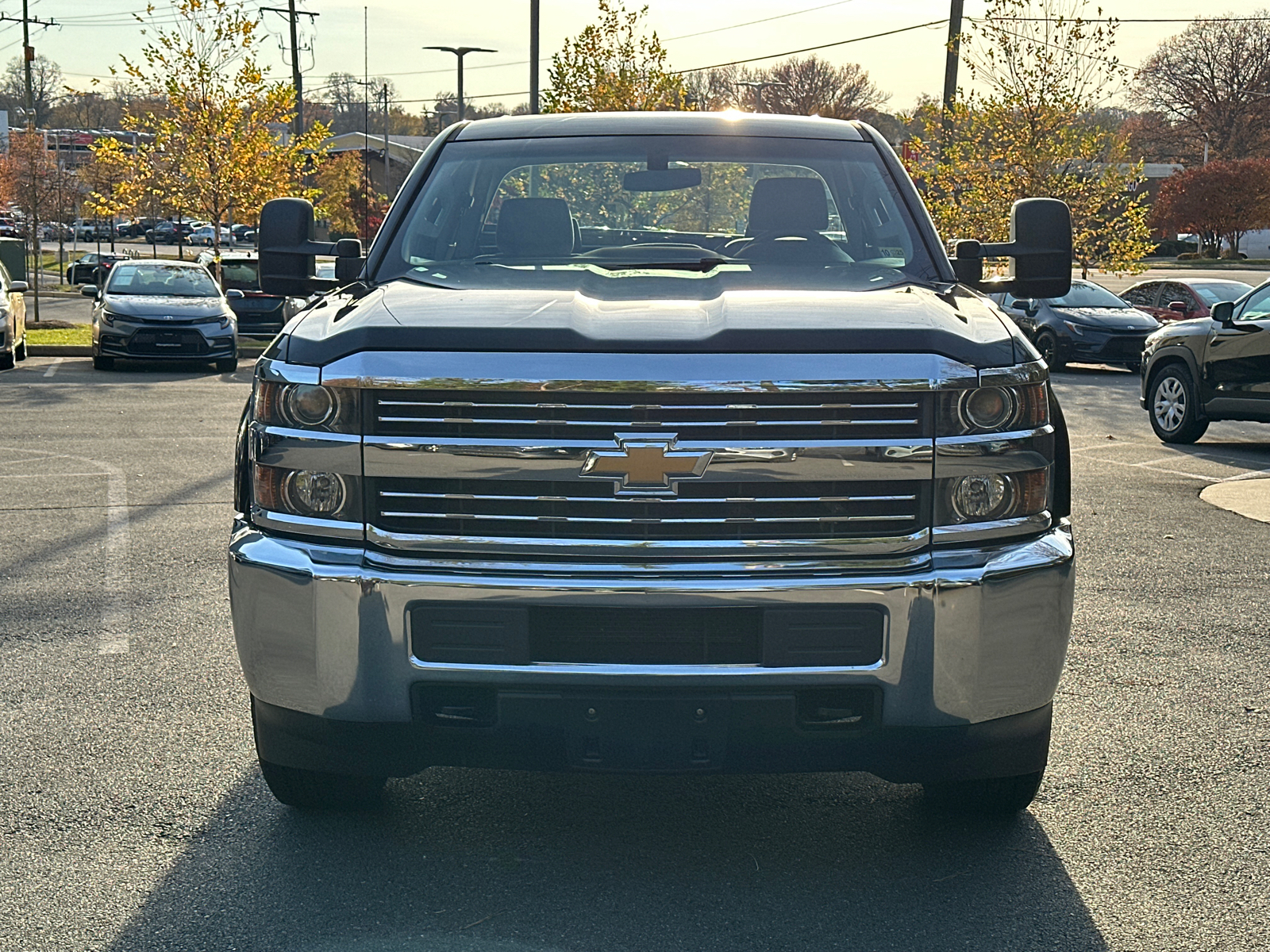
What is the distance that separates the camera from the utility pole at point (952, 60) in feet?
105

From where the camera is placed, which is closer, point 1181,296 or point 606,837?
point 606,837

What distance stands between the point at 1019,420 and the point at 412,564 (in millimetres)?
1450

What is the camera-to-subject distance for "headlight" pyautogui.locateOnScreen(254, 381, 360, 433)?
138 inches

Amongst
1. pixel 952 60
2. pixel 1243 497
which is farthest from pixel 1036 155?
pixel 1243 497

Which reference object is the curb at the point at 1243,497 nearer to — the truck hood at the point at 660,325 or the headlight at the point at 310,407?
the truck hood at the point at 660,325

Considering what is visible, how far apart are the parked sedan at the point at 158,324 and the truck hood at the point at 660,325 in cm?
1866

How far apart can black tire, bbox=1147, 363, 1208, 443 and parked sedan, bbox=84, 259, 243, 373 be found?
13.0 m

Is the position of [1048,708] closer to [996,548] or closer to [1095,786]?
[996,548]

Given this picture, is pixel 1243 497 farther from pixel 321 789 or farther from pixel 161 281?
pixel 161 281

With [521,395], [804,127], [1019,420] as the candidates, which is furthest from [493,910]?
[804,127]

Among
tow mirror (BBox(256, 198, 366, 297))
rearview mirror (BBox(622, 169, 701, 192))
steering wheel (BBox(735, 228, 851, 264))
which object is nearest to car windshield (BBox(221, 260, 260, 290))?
tow mirror (BBox(256, 198, 366, 297))

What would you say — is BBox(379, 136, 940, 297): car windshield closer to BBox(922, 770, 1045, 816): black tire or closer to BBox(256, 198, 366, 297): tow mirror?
BBox(256, 198, 366, 297): tow mirror

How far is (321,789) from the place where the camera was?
13.5 ft

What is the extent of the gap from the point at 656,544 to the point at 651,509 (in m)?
0.08
